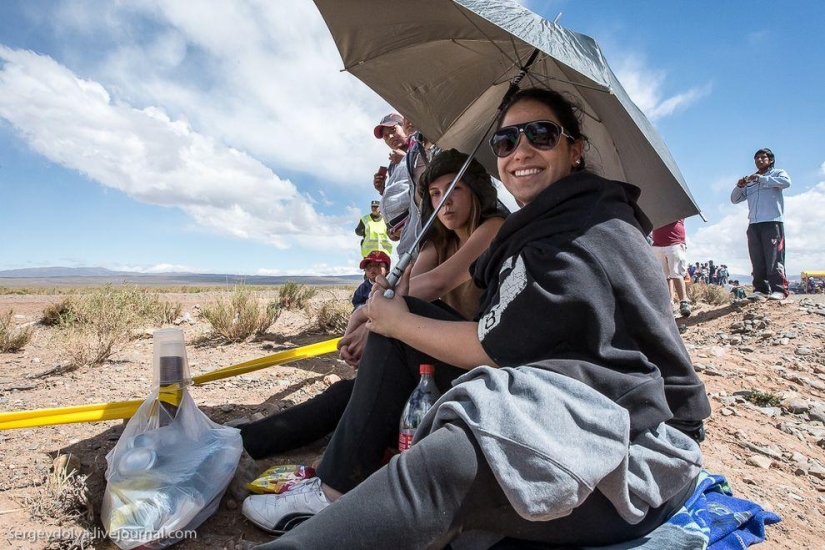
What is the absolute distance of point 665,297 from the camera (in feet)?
4.86

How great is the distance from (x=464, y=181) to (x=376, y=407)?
138 centimetres

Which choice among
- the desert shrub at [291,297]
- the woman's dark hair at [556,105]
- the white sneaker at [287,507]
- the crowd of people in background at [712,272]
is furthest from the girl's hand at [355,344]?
the crowd of people in background at [712,272]

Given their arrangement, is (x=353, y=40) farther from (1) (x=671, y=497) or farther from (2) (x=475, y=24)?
(1) (x=671, y=497)

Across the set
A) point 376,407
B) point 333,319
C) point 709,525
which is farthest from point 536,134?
point 333,319

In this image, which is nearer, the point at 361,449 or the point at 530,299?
the point at 530,299

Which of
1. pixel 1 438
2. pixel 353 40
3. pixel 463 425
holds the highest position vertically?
pixel 353 40

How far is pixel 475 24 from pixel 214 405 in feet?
9.33

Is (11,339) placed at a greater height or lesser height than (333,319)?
lesser

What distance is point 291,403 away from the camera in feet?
11.8

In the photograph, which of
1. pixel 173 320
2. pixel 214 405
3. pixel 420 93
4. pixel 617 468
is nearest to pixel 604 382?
pixel 617 468

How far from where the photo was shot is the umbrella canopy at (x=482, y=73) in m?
1.83

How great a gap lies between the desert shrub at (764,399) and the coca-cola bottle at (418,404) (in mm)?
3492

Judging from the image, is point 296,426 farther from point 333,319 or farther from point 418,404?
point 333,319

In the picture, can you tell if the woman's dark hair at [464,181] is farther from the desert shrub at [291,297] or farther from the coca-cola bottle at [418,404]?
the desert shrub at [291,297]
